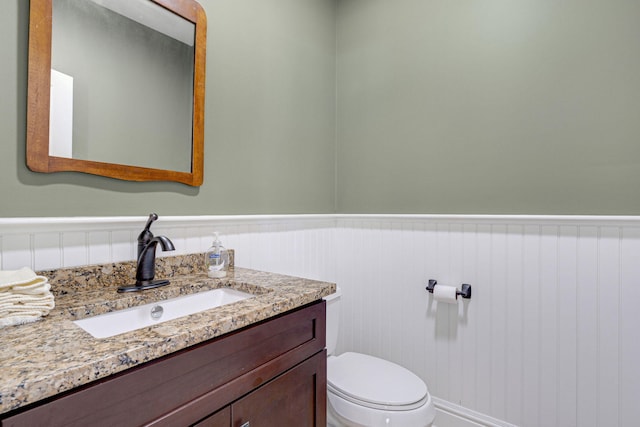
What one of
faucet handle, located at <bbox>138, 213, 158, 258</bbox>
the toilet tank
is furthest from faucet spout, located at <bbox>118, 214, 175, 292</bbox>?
the toilet tank

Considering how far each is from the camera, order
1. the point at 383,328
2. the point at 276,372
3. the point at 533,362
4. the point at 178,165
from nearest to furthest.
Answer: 1. the point at 276,372
2. the point at 178,165
3. the point at 533,362
4. the point at 383,328

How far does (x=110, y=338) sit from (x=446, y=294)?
140 centimetres

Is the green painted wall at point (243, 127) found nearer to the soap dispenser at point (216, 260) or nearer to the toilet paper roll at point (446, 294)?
the soap dispenser at point (216, 260)

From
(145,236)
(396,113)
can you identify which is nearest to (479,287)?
(396,113)

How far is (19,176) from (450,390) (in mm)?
1945

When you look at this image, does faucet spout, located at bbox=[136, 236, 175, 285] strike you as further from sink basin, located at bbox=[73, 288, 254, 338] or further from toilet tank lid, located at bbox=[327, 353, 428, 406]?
toilet tank lid, located at bbox=[327, 353, 428, 406]

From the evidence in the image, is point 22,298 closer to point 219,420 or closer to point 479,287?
point 219,420

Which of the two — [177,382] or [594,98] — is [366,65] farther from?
[177,382]

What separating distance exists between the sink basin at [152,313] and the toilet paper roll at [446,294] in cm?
97

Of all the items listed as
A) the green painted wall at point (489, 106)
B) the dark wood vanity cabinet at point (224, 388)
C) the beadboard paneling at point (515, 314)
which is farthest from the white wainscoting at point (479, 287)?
the dark wood vanity cabinet at point (224, 388)

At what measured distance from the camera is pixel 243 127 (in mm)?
1518

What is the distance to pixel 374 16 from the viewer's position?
193cm

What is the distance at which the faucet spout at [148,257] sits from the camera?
41.4 inches

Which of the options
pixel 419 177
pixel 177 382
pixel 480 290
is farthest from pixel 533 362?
pixel 177 382
